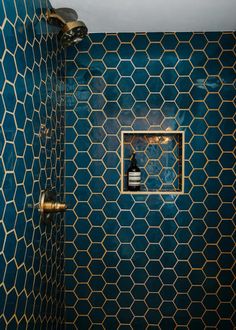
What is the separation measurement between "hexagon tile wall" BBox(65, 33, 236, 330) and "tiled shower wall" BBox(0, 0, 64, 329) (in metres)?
0.25

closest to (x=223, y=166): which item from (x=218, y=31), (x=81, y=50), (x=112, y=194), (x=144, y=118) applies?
(x=144, y=118)

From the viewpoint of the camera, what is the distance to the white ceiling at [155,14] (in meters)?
1.67

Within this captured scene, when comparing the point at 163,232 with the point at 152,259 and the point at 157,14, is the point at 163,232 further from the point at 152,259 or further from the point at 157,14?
the point at 157,14

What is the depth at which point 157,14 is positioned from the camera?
179cm

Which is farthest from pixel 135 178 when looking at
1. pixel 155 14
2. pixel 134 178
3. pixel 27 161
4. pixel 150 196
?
pixel 155 14

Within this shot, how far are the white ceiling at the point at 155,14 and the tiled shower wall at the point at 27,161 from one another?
27 cm

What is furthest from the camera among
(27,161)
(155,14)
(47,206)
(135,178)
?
(135,178)

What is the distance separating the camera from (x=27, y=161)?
1297mm

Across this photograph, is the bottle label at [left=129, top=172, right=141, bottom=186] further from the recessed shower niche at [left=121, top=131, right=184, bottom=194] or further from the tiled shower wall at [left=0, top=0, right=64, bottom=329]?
the tiled shower wall at [left=0, top=0, right=64, bottom=329]

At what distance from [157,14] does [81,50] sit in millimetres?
559

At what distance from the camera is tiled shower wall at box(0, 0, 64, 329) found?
1.07m

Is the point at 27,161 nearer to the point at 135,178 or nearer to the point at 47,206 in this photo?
the point at 47,206

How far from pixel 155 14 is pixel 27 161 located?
1.16 m

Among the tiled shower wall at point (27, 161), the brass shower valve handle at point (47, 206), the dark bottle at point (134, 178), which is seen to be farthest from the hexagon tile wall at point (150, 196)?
the brass shower valve handle at point (47, 206)
